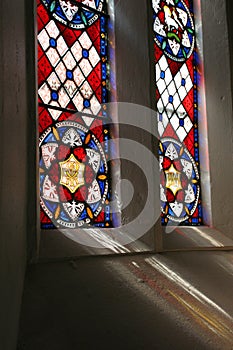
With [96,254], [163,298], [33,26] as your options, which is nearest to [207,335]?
[163,298]

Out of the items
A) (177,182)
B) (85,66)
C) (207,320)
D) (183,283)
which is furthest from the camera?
(177,182)

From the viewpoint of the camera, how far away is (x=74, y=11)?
9.06 feet

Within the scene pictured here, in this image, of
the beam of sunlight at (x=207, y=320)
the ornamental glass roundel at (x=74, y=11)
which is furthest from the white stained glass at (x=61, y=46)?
the beam of sunlight at (x=207, y=320)

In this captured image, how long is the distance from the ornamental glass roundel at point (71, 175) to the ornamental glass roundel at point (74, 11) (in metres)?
0.57

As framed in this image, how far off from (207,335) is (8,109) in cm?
123

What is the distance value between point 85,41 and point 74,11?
172mm

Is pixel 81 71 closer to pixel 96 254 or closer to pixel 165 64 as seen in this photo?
pixel 165 64

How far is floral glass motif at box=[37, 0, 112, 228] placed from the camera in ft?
8.18

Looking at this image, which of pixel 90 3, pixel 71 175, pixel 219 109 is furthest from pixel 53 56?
pixel 219 109

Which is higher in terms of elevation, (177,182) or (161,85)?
(161,85)

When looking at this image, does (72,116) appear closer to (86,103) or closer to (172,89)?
(86,103)

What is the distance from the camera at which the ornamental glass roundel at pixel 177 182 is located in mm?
3066

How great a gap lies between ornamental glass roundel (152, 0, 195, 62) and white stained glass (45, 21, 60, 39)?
82 cm

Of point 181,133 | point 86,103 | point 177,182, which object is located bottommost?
point 177,182
